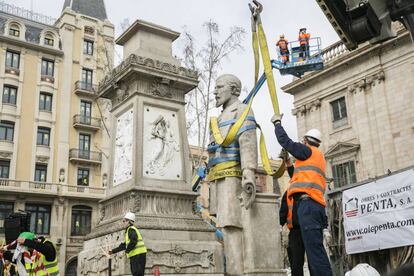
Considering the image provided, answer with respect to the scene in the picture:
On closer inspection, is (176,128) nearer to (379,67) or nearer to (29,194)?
(379,67)

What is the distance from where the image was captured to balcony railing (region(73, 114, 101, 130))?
1481 inches

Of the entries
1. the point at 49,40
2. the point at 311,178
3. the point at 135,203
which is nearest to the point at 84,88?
the point at 49,40

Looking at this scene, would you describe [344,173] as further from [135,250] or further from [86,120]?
[86,120]

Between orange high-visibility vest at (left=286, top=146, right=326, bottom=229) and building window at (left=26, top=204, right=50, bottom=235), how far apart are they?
3224 cm

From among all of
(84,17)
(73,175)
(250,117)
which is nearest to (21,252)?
(250,117)

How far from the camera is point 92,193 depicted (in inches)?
1432

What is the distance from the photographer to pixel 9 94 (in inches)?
1398

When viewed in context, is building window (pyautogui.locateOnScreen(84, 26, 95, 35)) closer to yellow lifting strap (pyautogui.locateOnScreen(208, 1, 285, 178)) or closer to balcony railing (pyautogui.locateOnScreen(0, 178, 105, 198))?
balcony railing (pyautogui.locateOnScreen(0, 178, 105, 198))

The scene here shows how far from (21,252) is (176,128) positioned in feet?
11.4

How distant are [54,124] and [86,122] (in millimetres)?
2607

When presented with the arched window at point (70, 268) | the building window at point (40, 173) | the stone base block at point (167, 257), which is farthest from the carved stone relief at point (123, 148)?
the building window at point (40, 173)

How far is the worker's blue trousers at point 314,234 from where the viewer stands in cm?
469

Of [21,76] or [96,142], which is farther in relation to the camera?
[96,142]

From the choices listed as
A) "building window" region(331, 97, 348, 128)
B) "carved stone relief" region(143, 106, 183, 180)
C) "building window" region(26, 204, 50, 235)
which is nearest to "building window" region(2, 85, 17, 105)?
"building window" region(26, 204, 50, 235)
